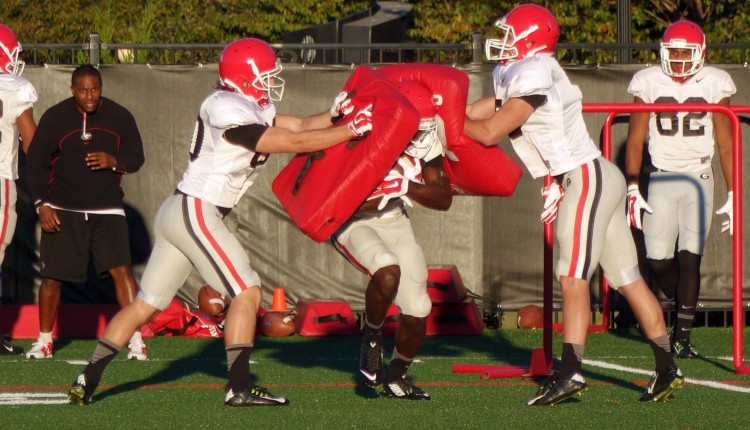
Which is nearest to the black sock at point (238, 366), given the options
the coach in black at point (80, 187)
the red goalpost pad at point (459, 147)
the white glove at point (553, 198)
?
the red goalpost pad at point (459, 147)

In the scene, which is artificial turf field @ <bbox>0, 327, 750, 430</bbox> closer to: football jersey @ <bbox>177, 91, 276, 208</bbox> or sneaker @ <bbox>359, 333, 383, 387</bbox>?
sneaker @ <bbox>359, 333, 383, 387</bbox>

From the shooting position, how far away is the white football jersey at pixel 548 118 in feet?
22.4

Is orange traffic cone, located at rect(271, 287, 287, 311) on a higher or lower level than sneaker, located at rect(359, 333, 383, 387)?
lower

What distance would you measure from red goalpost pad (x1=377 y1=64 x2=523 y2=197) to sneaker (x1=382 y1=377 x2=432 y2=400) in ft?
3.73

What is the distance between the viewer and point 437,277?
1074 centimetres

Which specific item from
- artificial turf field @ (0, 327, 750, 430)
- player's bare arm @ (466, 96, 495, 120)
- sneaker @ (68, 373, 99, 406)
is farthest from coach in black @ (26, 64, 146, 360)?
player's bare arm @ (466, 96, 495, 120)

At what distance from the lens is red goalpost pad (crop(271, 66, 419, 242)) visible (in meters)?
6.68

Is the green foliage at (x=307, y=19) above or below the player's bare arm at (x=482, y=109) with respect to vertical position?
above

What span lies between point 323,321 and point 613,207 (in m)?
4.23

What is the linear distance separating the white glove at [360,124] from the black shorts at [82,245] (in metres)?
3.17

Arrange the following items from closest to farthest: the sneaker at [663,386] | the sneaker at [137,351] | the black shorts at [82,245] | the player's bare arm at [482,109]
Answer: the sneaker at [663,386] < the player's bare arm at [482,109] < the sneaker at [137,351] < the black shorts at [82,245]

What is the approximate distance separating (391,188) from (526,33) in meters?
1.04

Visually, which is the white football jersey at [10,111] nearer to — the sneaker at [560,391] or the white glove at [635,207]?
the white glove at [635,207]

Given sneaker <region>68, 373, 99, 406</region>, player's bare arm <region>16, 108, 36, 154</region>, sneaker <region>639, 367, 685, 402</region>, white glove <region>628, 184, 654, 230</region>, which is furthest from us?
player's bare arm <region>16, 108, 36, 154</region>
